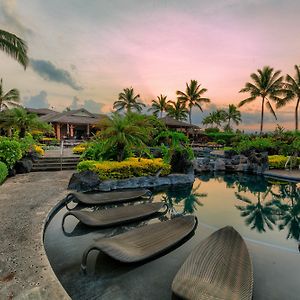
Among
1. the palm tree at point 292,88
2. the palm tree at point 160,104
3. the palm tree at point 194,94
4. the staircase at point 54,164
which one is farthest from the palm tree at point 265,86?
the staircase at point 54,164

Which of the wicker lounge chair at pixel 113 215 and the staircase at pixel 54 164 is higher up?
the staircase at pixel 54 164

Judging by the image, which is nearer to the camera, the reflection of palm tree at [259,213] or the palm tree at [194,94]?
the reflection of palm tree at [259,213]

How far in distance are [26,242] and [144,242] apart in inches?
86.8

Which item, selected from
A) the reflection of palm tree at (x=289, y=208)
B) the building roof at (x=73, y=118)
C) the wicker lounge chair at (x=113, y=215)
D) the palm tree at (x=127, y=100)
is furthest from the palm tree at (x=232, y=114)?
the wicker lounge chair at (x=113, y=215)

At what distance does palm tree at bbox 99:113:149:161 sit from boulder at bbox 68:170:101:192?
187 centimetres

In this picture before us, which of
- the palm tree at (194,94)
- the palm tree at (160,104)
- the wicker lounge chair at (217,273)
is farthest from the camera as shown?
the palm tree at (160,104)

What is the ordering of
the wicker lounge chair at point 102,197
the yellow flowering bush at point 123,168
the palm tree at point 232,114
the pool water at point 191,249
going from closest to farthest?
1. the pool water at point 191,249
2. the wicker lounge chair at point 102,197
3. the yellow flowering bush at point 123,168
4. the palm tree at point 232,114

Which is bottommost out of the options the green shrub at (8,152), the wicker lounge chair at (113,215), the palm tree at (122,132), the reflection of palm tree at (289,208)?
the reflection of palm tree at (289,208)

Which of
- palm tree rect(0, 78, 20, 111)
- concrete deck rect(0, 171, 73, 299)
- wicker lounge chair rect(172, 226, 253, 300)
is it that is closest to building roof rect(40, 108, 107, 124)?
palm tree rect(0, 78, 20, 111)

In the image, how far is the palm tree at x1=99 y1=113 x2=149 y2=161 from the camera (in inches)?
388

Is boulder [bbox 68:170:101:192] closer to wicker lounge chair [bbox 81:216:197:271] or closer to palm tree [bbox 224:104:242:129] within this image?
wicker lounge chair [bbox 81:216:197:271]

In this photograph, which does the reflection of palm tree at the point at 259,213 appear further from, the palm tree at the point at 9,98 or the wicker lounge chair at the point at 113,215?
the palm tree at the point at 9,98

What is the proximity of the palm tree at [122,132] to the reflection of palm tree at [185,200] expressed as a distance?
9.49ft

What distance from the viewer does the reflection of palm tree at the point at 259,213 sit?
21.4 feet
